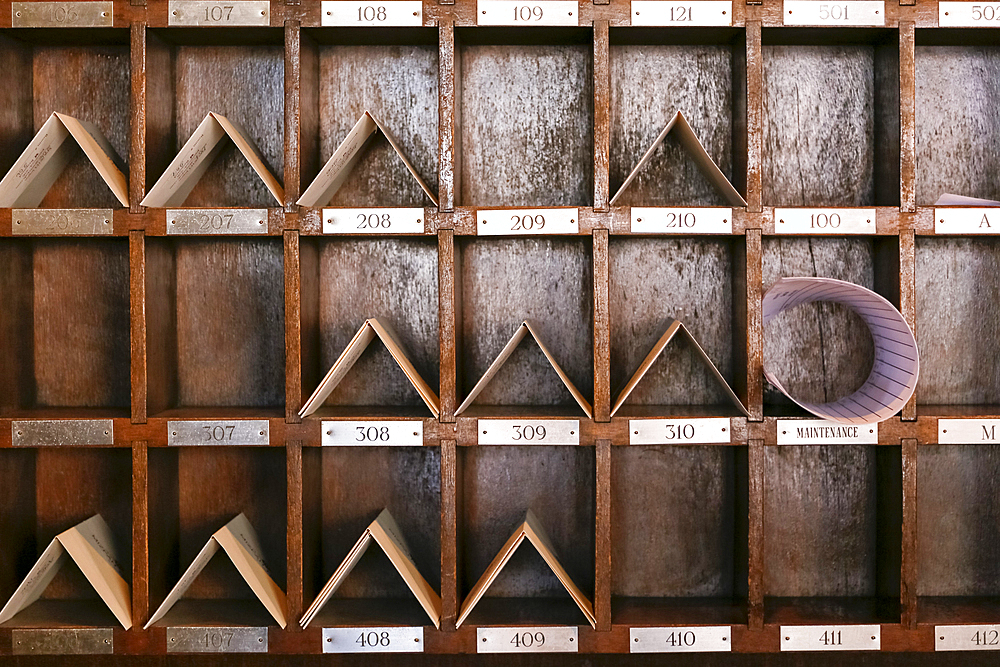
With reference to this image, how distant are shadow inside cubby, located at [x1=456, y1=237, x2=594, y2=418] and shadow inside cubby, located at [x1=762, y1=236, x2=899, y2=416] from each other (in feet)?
1.61

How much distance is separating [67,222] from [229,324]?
43cm

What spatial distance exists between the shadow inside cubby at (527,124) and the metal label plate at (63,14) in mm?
848

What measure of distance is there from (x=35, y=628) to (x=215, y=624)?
41 cm

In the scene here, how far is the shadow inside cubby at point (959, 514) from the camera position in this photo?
177 centimetres

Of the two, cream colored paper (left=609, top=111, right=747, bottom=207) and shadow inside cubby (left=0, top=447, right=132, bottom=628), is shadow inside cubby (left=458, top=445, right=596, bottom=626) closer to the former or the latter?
cream colored paper (left=609, top=111, right=747, bottom=207)

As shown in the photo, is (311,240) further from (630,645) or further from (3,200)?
(630,645)

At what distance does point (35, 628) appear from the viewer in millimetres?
1575

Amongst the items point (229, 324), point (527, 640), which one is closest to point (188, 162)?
point (229, 324)

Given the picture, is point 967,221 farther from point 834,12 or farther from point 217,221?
point 217,221

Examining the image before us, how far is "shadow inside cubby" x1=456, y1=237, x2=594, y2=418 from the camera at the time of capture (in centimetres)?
177

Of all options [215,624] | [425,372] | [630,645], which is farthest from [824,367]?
[215,624]

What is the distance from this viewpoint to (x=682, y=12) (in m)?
Answer: 1.58

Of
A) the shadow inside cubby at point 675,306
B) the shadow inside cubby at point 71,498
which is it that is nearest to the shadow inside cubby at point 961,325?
the shadow inside cubby at point 675,306

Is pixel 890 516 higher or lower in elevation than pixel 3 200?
lower
